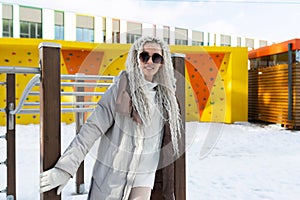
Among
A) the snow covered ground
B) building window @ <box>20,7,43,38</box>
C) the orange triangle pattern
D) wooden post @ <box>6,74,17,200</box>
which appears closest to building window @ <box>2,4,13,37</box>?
building window @ <box>20,7,43,38</box>

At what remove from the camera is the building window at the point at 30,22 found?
789 inches

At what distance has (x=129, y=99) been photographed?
4.61ft

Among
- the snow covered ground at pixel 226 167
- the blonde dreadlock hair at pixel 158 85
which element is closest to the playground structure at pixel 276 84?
the snow covered ground at pixel 226 167

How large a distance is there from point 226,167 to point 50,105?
3606mm

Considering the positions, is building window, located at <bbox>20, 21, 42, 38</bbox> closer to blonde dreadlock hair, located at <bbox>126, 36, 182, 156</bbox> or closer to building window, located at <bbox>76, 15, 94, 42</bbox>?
building window, located at <bbox>76, 15, 94, 42</bbox>

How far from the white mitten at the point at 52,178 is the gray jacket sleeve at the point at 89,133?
0.02m

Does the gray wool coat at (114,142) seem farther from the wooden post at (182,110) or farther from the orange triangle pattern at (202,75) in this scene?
the orange triangle pattern at (202,75)

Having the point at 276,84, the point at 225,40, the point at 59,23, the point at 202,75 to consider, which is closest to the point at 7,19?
the point at 59,23

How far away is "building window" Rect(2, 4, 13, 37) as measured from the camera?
19.3 m

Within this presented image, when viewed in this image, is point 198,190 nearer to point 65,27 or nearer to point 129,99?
point 129,99

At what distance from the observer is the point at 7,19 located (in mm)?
19516

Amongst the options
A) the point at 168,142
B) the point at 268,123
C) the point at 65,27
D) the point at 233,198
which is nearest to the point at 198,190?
the point at 233,198

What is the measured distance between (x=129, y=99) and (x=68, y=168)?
412 millimetres

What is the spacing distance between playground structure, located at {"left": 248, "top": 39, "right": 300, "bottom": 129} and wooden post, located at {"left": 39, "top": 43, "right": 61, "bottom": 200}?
870 cm
